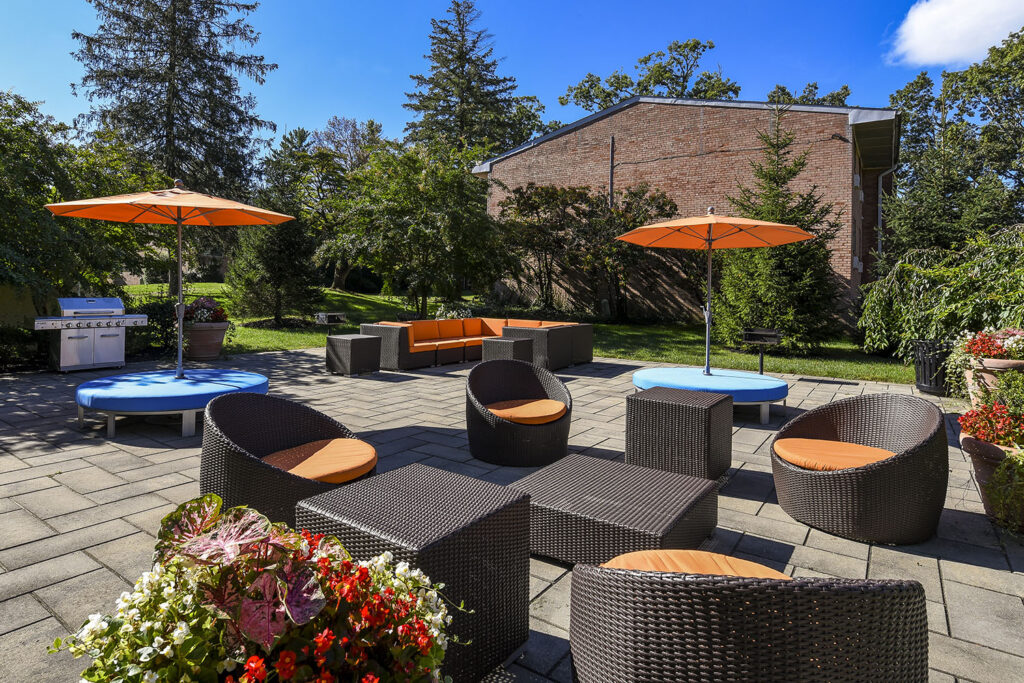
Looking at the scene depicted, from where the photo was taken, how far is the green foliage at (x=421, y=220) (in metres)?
13.6

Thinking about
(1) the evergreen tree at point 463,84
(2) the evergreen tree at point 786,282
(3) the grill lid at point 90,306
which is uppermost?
(1) the evergreen tree at point 463,84

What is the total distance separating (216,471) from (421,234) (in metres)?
11.2

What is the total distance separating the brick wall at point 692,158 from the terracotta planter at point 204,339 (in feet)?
31.8

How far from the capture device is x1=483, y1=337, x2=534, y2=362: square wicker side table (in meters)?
8.20

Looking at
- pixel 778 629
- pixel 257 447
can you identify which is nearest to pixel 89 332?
pixel 257 447

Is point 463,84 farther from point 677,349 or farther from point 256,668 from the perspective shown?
point 256,668

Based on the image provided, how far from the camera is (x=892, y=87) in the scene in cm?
3256

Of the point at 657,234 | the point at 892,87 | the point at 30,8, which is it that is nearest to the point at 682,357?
the point at 657,234

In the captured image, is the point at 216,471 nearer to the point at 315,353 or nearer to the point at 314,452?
the point at 314,452

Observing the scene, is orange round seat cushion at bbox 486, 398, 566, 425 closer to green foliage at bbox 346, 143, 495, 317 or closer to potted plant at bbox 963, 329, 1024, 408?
potted plant at bbox 963, 329, 1024, 408

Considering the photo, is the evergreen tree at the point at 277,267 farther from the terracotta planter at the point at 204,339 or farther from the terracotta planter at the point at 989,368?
the terracotta planter at the point at 989,368

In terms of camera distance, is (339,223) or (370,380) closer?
(370,380)

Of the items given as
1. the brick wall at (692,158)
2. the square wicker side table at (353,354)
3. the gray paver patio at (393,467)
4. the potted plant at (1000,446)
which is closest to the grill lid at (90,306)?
the gray paver patio at (393,467)

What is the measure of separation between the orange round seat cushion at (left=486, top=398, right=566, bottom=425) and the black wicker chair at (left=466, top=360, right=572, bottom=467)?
0.04 m
